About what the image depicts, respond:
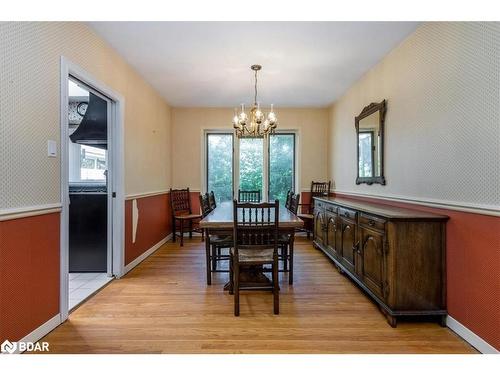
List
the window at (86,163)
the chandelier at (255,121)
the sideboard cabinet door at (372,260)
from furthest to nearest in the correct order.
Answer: the chandelier at (255,121)
the window at (86,163)
the sideboard cabinet door at (372,260)

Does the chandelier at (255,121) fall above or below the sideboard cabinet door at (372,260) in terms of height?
above

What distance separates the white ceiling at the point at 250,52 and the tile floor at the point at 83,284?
246cm

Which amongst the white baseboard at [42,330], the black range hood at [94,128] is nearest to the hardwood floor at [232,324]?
the white baseboard at [42,330]

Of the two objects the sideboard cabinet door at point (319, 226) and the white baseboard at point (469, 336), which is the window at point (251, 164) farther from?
the white baseboard at point (469, 336)

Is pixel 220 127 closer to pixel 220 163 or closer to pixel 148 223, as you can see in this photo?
pixel 220 163

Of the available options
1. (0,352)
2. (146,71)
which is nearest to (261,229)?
(0,352)

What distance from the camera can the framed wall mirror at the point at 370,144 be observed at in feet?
10.7

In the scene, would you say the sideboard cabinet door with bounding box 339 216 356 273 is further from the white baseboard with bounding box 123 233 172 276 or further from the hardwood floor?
the white baseboard with bounding box 123 233 172 276

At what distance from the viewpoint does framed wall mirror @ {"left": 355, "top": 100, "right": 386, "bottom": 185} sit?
3.27 metres

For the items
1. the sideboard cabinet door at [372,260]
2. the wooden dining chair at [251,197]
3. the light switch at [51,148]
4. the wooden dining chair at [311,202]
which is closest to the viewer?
the light switch at [51,148]

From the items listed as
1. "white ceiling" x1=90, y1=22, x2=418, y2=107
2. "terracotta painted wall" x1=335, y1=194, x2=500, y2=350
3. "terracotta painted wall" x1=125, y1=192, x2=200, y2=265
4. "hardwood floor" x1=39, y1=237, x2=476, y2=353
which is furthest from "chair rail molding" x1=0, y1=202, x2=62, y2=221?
"terracotta painted wall" x1=335, y1=194, x2=500, y2=350

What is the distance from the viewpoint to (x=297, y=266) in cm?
356

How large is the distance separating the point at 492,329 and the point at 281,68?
10.4 ft
